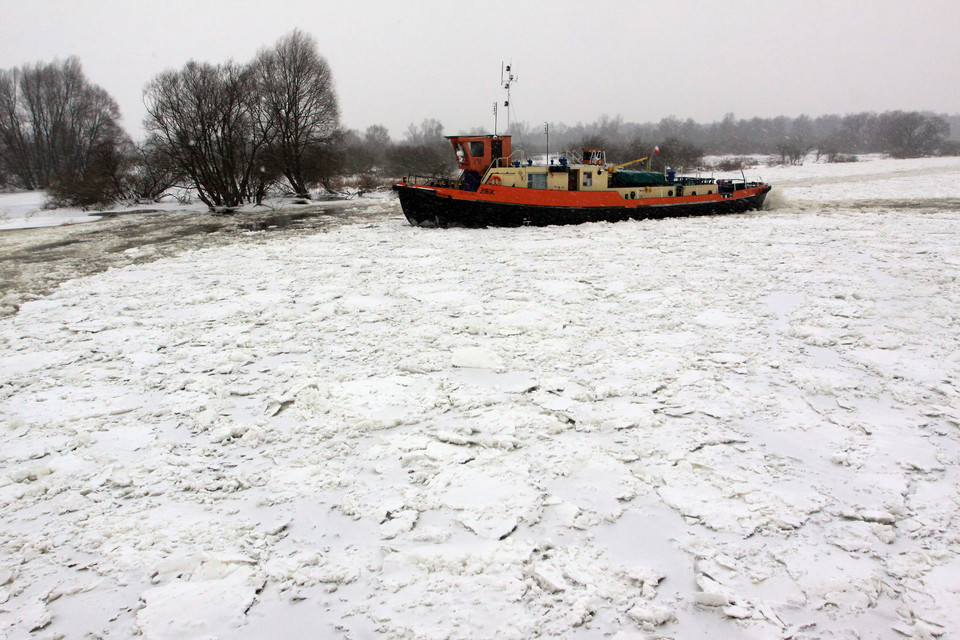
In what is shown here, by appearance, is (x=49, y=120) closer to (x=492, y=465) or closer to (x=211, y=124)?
(x=211, y=124)

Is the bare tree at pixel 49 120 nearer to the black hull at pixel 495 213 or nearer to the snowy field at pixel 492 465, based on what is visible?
the black hull at pixel 495 213

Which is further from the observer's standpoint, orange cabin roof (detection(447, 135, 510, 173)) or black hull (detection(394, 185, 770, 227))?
orange cabin roof (detection(447, 135, 510, 173))

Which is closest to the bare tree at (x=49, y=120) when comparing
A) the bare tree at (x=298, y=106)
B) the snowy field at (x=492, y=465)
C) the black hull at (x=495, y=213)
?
the bare tree at (x=298, y=106)

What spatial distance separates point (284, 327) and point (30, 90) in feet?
188

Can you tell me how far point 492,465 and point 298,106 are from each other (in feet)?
100

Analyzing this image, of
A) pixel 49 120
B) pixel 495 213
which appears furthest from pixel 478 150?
pixel 49 120

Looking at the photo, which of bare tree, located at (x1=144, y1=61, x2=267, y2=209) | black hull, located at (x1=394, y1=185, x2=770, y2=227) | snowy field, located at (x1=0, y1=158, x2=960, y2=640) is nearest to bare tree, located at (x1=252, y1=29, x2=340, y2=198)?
bare tree, located at (x1=144, y1=61, x2=267, y2=209)

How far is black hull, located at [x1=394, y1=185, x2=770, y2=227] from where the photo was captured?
1464cm

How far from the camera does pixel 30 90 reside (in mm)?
44812

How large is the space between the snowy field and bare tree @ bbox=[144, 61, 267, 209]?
66.3 ft

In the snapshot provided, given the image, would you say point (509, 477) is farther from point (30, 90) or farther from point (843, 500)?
point (30, 90)

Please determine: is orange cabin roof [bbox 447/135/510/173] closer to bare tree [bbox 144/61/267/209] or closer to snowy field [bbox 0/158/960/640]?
snowy field [bbox 0/158/960/640]

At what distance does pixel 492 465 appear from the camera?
3578mm

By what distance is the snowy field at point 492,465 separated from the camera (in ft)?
8.13
